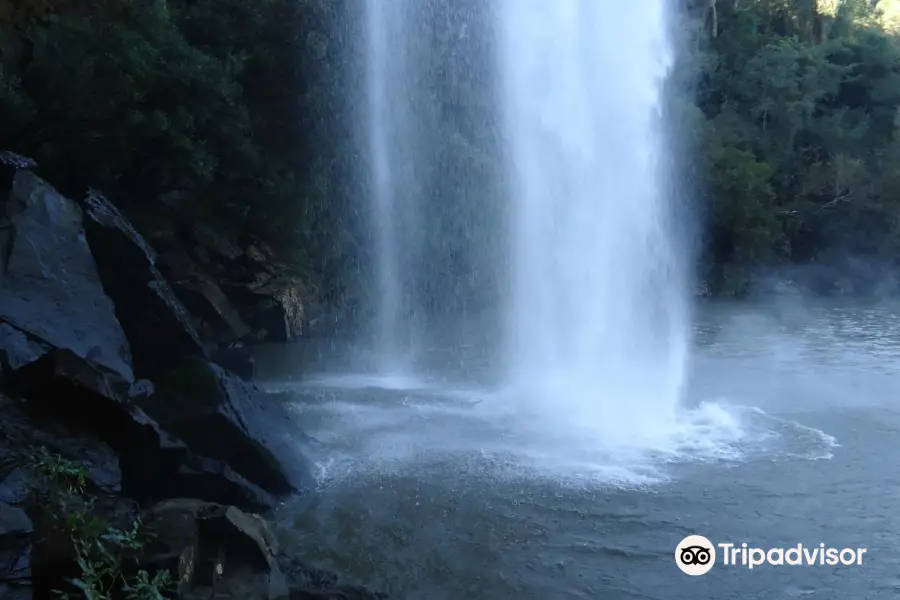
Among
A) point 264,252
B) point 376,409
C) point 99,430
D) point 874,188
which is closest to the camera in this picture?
point 99,430

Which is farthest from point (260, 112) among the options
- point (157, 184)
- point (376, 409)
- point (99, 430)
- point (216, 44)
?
point (99, 430)

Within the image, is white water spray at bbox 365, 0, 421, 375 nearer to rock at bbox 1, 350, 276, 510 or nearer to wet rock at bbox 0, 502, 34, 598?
rock at bbox 1, 350, 276, 510

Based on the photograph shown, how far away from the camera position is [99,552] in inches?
180

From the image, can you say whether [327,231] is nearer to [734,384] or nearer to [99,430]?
[734,384]

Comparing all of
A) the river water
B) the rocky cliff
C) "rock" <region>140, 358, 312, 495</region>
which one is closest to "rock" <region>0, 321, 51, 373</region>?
the rocky cliff

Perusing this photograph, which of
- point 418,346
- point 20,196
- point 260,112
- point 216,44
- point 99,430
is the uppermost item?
point 216,44

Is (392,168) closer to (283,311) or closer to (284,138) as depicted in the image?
(284,138)

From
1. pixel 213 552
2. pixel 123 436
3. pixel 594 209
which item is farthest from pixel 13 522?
pixel 594 209

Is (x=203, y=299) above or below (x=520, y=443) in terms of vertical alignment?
above

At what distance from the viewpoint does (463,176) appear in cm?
1789

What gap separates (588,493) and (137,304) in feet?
14.5

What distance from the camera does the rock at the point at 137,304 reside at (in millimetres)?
8039

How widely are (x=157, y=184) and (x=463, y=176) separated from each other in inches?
242

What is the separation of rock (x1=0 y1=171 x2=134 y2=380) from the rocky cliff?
0.5 inches
